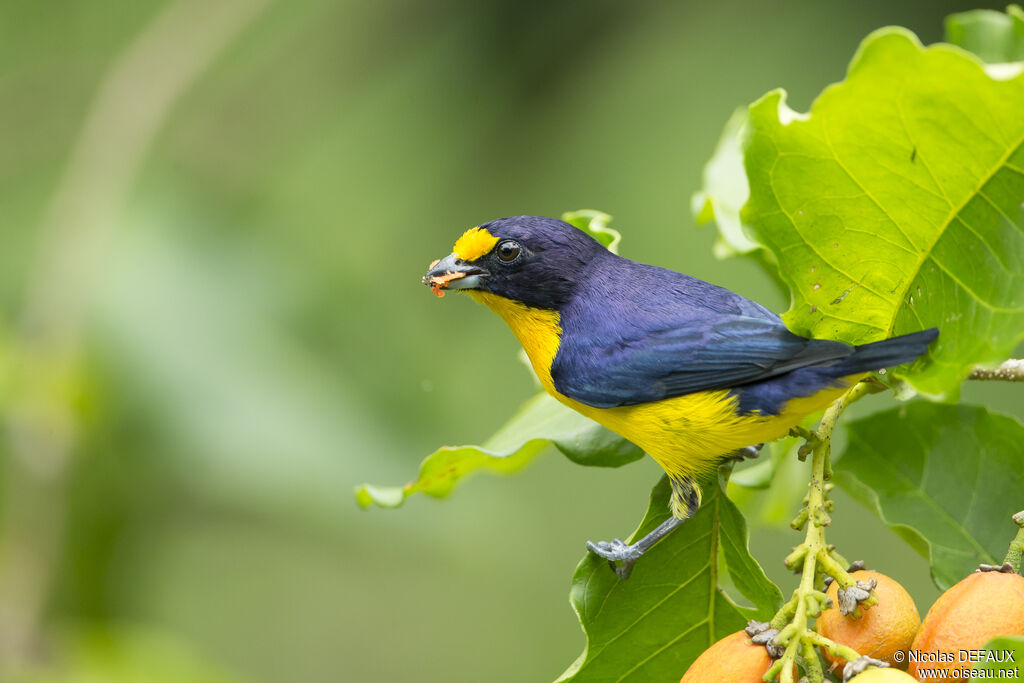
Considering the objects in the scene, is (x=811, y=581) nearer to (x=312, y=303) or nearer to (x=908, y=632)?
(x=908, y=632)

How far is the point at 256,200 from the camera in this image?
5.16m

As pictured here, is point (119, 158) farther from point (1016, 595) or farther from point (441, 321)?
point (1016, 595)

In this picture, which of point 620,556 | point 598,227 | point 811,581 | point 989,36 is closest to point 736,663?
point 811,581

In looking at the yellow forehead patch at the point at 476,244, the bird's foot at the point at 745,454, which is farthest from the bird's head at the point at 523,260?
the bird's foot at the point at 745,454

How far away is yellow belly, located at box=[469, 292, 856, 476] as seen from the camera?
2.17 metres

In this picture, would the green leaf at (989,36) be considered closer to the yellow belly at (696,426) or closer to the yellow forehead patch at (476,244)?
the yellow belly at (696,426)

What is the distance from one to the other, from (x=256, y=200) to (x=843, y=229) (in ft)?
12.8

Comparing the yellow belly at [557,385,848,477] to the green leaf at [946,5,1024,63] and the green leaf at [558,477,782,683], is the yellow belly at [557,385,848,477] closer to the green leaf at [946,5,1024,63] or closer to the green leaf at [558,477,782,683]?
the green leaf at [558,477,782,683]

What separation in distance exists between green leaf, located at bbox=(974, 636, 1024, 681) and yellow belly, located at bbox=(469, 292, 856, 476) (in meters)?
0.69

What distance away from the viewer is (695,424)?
2.24 meters

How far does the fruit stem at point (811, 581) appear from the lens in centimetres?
163

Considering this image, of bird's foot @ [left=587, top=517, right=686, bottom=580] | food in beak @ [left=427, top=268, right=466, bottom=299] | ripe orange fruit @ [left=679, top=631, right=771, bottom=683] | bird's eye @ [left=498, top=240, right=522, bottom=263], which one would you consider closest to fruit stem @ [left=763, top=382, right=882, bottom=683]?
ripe orange fruit @ [left=679, top=631, right=771, bottom=683]

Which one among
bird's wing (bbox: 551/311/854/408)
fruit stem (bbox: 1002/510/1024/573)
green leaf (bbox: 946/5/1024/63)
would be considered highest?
green leaf (bbox: 946/5/1024/63)

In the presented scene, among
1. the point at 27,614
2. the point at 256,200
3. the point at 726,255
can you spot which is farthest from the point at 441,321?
the point at 726,255
